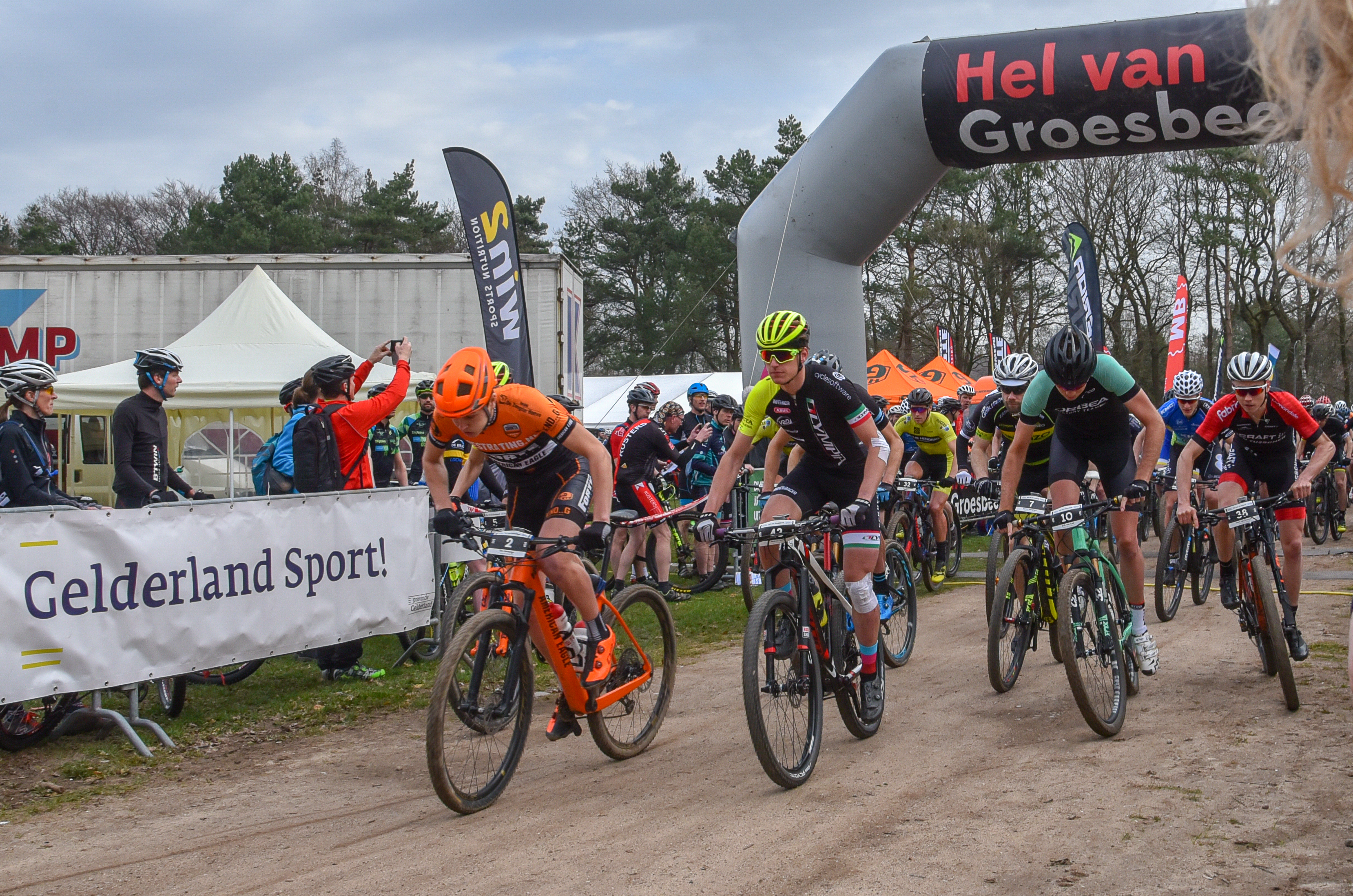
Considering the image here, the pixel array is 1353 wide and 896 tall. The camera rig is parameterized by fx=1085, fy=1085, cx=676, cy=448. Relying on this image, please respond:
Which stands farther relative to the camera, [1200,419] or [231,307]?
[231,307]

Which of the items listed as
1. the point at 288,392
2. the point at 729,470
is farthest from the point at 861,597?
the point at 288,392

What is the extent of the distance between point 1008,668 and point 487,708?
346 cm

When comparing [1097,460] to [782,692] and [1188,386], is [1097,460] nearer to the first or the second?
[782,692]

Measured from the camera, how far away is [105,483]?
1756cm

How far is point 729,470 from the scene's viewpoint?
19.5 feet

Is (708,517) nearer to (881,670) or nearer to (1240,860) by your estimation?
(881,670)

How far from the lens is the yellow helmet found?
5.64m

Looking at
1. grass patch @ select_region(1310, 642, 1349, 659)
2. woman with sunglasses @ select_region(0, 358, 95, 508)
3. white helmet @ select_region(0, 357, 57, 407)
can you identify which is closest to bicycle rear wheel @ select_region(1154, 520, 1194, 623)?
grass patch @ select_region(1310, 642, 1349, 659)

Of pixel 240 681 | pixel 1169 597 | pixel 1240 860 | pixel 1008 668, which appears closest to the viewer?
pixel 1240 860

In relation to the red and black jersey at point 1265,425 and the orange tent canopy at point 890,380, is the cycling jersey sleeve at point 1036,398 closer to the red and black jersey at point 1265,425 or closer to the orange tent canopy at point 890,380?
the red and black jersey at point 1265,425

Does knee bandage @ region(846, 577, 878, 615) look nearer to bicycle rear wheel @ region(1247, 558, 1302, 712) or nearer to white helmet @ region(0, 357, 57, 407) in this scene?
bicycle rear wheel @ region(1247, 558, 1302, 712)

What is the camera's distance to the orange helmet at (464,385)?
477cm

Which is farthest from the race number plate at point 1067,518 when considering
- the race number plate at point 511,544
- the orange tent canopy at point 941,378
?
the orange tent canopy at point 941,378

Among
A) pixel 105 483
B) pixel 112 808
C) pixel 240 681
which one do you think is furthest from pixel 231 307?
pixel 112 808
